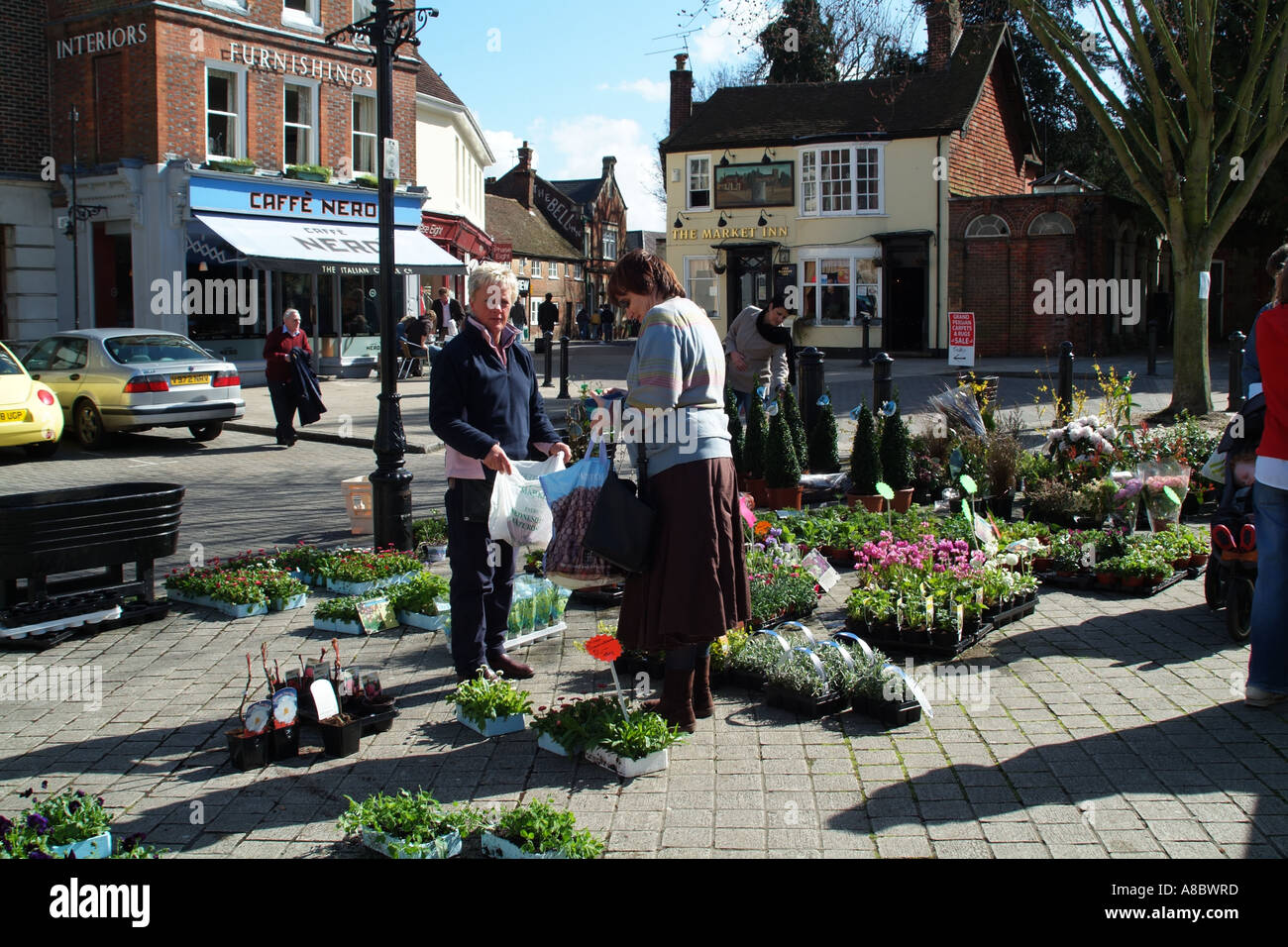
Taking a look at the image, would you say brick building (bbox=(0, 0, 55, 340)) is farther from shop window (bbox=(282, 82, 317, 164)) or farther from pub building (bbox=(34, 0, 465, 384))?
shop window (bbox=(282, 82, 317, 164))

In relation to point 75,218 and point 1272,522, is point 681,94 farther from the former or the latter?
point 1272,522

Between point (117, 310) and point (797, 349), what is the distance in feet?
61.0

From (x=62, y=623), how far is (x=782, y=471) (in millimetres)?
5553

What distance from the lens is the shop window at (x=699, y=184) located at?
122ft

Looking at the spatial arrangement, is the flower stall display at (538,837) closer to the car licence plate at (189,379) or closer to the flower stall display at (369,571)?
the flower stall display at (369,571)

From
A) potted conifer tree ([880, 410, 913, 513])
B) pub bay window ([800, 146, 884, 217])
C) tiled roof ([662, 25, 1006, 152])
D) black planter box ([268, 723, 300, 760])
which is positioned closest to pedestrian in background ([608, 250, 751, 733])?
black planter box ([268, 723, 300, 760])

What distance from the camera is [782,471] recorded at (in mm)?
9734

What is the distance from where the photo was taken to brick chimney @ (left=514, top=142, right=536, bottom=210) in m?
69.8

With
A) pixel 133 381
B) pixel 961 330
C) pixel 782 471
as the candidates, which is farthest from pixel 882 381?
pixel 133 381

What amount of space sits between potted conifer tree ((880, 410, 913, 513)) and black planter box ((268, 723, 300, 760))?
19.6 feet

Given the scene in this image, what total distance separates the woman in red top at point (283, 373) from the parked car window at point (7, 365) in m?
2.97

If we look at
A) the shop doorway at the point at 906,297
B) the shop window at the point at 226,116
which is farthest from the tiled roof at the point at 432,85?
the shop doorway at the point at 906,297

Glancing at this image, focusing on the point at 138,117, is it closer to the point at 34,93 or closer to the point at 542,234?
the point at 34,93
